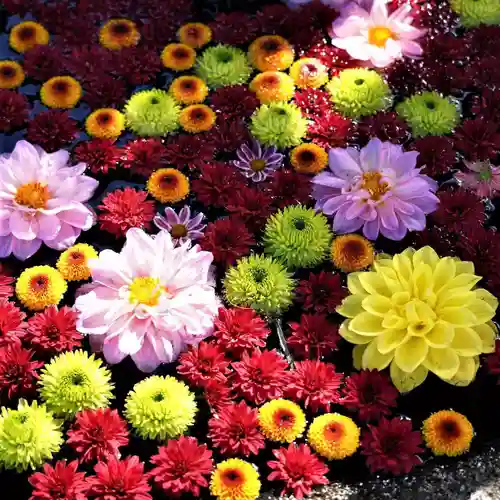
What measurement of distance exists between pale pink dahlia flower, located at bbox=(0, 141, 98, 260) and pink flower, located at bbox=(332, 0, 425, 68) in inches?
29.5

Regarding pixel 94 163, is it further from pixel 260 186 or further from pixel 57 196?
pixel 260 186

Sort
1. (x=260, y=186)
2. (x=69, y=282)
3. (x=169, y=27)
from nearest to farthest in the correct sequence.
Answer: (x=69, y=282)
(x=260, y=186)
(x=169, y=27)

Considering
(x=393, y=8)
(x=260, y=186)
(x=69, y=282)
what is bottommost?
(x=69, y=282)

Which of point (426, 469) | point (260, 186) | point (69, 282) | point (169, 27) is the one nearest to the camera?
point (426, 469)

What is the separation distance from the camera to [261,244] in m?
1.99

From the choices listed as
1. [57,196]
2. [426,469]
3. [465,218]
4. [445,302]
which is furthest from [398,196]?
[57,196]

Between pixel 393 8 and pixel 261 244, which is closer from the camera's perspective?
pixel 261 244

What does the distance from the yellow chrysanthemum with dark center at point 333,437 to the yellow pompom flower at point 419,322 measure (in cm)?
13

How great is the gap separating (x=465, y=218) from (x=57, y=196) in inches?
33.1

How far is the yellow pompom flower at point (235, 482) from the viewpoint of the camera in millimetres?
1629

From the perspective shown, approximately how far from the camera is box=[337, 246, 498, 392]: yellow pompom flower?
5.84 ft

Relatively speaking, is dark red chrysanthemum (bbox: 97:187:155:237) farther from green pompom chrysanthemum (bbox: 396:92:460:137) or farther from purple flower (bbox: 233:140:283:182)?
green pompom chrysanthemum (bbox: 396:92:460:137)

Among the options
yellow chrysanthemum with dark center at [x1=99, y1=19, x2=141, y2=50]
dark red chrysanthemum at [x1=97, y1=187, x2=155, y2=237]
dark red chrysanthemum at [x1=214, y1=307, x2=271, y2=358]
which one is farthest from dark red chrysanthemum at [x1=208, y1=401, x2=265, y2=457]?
yellow chrysanthemum with dark center at [x1=99, y1=19, x2=141, y2=50]

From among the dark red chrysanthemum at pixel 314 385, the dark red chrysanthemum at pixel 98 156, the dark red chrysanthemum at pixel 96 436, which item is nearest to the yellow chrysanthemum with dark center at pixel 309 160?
the dark red chrysanthemum at pixel 98 156
